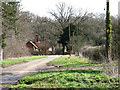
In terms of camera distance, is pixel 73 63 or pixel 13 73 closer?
pixel 13 73

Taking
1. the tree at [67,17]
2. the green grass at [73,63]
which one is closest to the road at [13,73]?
the green grass at [73,63]

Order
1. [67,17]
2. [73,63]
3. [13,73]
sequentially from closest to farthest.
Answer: [13,73] → [73,63] → [67,17]

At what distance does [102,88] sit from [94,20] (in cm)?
4930

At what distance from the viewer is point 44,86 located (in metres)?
6.93

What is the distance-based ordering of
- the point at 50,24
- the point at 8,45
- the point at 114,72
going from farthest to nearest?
1. the point at 50,24
2. the point at 8,45
3. the point at 114,72

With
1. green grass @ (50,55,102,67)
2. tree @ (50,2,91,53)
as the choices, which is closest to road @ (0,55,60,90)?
green grass @ (50,55,102,67)

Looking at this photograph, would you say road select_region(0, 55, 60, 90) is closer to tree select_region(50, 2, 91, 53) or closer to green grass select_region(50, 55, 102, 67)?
green grass select_region(50, 55, 102, 67)

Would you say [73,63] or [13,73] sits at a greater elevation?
[73,63]

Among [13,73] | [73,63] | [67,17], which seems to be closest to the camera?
[13,73]

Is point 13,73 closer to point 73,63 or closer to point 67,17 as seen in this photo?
point 73,63

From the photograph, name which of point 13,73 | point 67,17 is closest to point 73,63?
point 13,73

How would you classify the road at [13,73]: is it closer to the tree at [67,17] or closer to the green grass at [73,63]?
the green grass at [73,63]

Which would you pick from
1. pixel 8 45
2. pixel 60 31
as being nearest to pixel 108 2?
pixel 8 45

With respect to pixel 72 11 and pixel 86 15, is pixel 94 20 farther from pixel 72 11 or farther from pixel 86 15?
pixel 72 11
